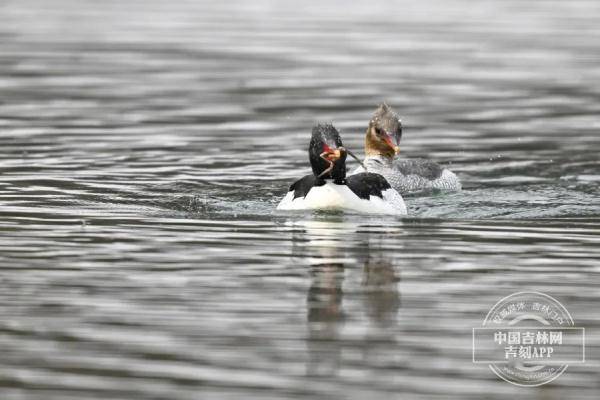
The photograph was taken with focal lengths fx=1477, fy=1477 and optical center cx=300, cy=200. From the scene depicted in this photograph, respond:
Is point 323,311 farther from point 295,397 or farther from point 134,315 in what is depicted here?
point 295,397

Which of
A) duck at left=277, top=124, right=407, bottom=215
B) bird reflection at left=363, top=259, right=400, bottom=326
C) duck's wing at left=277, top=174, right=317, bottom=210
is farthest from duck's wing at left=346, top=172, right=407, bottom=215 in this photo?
bird reflection at left=363, top=259, right=400, bottom=326

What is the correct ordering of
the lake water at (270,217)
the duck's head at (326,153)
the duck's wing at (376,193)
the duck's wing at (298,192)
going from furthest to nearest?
the duck's wing at (376,193) → the duck's wing at (298,192) → the duck's head at (326,153) → the lake water at (270,217)

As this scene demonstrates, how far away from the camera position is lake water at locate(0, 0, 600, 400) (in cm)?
1000

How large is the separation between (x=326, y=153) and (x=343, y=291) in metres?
3.70

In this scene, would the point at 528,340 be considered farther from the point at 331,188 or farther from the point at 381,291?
the point at 331,188

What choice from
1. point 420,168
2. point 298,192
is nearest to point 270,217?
point 298,192

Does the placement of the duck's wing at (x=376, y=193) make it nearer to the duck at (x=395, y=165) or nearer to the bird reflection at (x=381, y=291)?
the duck at (x=395, y=165)

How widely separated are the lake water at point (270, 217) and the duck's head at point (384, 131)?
102 centimetres

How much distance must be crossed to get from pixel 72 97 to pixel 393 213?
10901mm

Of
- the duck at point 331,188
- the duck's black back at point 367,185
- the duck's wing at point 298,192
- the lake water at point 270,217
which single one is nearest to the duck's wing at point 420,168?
the lake water at point 270,217

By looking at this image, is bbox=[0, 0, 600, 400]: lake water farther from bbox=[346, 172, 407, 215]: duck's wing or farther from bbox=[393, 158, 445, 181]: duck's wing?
bbox=[393, 158, 445, 181]: duck's wing

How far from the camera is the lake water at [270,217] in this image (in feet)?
32.8

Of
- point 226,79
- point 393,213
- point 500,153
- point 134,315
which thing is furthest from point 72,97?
point 134,315

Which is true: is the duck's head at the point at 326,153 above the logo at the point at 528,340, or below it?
above
